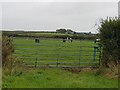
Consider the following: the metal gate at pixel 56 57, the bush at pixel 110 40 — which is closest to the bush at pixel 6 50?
the metal gate at pixel 56 57

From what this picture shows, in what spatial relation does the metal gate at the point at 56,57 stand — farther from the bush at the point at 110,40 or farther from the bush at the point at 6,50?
the bush at the point at 6,50

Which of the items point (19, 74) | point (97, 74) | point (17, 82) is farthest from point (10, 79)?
point (97, 74)

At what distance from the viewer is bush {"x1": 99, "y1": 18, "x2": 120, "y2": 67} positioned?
17734 mm

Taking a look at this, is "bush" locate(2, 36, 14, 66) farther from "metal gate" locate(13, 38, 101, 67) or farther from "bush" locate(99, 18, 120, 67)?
"bush" locate(99, 18, 120, 67)

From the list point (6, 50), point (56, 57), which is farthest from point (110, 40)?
point (56, 57)

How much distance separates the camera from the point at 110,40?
17922 mm

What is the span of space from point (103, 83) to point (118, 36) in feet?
18.1

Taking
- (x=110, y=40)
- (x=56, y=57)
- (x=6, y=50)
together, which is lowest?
(x=56, y=57)

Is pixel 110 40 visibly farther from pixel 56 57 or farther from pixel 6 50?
pixel 56 57

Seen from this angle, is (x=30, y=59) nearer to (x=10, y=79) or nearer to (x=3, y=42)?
(x=3, y=42)

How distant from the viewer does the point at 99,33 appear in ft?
62.3

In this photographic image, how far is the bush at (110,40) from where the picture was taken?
698 inches

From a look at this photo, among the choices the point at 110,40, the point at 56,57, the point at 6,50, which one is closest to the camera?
the point at 6,50

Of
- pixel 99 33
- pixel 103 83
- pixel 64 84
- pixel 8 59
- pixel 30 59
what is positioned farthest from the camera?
pixel 30 59
